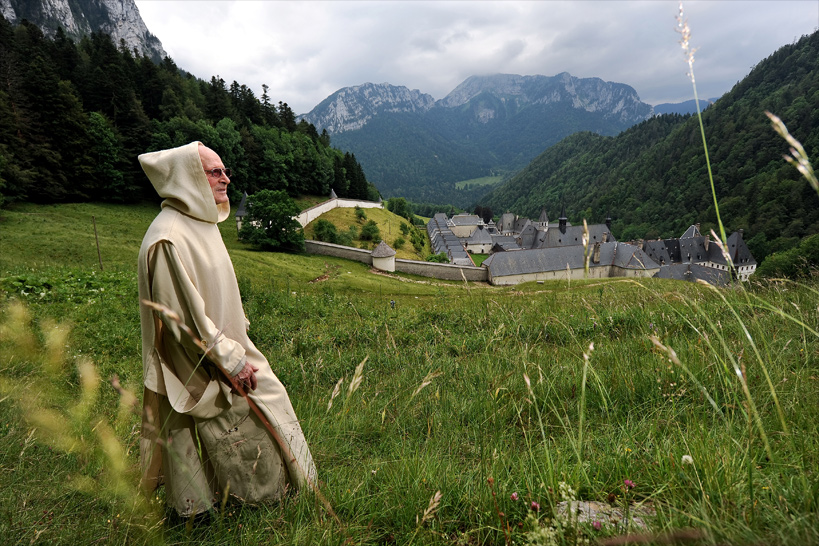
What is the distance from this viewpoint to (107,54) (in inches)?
1751

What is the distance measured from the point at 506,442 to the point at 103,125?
49125 mm

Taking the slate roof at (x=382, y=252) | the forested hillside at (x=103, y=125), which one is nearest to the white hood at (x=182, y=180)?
the forested hillside at (x=103, y=125)

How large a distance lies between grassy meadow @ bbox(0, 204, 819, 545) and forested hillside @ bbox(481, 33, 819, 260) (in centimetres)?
9273

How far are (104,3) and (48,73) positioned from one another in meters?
175

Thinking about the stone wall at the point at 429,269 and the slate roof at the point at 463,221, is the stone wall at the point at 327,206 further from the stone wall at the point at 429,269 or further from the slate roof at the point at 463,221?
the slate roof at the point at 463,221

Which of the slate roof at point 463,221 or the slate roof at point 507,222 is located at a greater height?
the slate roof at point 463,221

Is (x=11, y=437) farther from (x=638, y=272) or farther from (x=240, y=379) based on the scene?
(x=638, y=272)

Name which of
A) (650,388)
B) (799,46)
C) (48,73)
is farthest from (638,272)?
(799,46)

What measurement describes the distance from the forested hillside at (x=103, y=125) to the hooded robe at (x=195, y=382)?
1432 inches

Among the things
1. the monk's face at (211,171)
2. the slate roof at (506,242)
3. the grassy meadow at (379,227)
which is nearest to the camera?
the monk's face at (211,171)

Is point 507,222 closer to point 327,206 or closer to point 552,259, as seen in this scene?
point 552,259

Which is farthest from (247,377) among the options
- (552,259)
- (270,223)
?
(552,259)

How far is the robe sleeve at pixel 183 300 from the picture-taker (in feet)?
6.75

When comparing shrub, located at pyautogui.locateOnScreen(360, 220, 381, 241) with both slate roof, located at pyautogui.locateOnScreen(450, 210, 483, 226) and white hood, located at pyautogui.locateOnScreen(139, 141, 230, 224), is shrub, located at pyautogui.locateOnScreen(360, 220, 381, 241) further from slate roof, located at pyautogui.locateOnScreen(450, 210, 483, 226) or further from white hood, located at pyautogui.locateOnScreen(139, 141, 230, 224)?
slate roof, located at pyautogui.locateOnScreen(450, 210, 483, 226)
